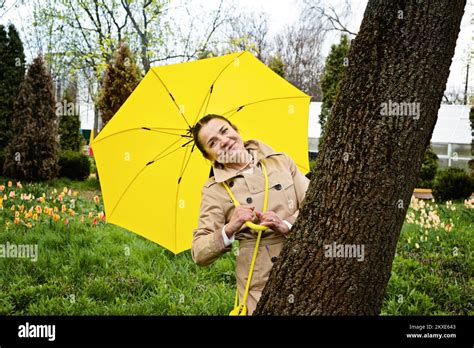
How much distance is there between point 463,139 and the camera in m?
9.44

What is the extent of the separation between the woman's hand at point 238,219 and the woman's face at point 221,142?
21 cm

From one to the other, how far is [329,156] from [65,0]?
34.7 feet

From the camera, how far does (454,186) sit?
6367 mm

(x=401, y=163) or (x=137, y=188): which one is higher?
(x=401, y=163)

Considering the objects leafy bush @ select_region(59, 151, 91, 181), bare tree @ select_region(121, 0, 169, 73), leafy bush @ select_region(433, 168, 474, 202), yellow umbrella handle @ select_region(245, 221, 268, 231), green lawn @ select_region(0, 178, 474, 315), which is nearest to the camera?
yellow umbrella handle @ select_region(245, 221, 268, 231)

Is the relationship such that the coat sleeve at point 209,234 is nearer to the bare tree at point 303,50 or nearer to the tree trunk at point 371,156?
the tree trunk at point 371,156

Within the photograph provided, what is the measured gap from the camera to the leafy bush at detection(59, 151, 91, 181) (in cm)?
736
